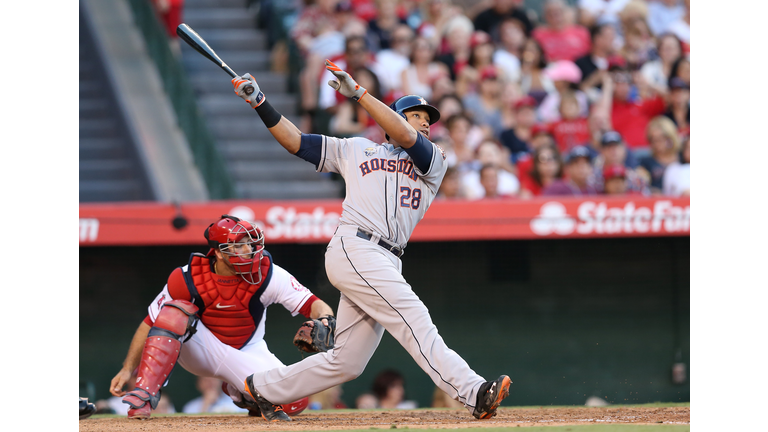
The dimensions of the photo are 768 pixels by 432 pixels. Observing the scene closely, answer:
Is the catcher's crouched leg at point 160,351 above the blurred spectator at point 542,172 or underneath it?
underneath

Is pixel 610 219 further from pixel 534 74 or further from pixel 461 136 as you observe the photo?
pixel 534 74

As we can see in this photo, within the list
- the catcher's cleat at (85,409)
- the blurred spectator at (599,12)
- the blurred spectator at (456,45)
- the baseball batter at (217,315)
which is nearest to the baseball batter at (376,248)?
the baseball batter at (217,315)

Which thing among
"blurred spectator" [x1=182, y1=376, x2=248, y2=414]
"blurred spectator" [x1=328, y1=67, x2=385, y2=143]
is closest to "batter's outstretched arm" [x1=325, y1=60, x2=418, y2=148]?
"blurred spectator" [x1=182, y1=376, x2=248, y2=414]

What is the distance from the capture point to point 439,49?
830 cm

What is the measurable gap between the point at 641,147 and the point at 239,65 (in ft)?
14.0

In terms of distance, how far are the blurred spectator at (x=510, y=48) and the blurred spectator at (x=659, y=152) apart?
154 cm

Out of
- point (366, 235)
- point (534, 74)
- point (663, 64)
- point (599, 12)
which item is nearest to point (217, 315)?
point (366, 235)

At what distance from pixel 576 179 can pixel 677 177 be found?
3.05 ft

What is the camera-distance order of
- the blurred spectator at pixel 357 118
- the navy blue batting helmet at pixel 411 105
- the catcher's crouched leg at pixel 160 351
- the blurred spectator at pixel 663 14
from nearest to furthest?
the navy blue batting helmet at pixel 411 105
the catcher's crouched leg at pixel 160 351
the blurred spectator at pixel 357 118
the blurred spectator at pixel 663 14

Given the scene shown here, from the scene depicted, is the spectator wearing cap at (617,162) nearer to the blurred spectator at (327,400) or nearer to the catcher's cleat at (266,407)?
the blurred spectator at (327,400)

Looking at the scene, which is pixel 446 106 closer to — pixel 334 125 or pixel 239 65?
pixel 334 125

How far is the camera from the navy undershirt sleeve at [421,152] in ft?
11.4

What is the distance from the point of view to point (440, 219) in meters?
5.98

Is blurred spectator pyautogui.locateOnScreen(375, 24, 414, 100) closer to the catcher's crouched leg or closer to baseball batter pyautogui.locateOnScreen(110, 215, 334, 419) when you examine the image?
baseball batter pyautogui.locateOnScreen(110, 215, 334, 419)
